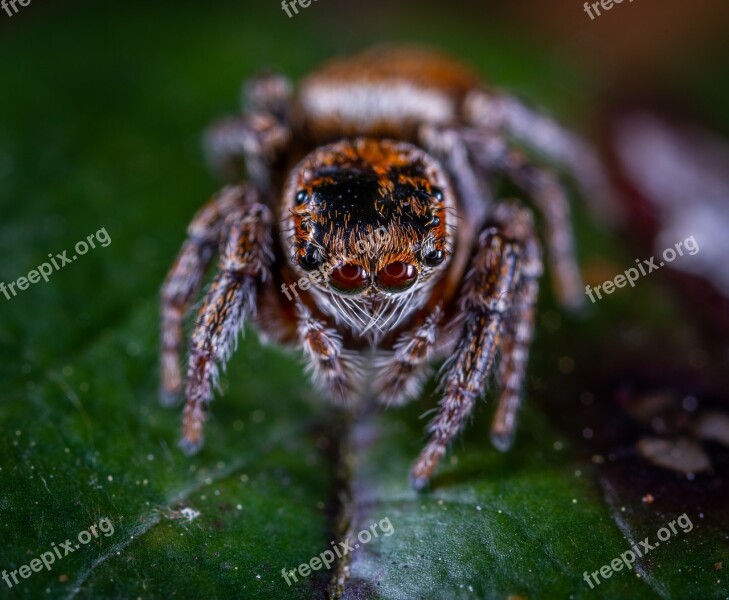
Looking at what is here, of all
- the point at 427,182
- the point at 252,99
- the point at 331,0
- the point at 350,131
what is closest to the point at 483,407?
the point at 427,182

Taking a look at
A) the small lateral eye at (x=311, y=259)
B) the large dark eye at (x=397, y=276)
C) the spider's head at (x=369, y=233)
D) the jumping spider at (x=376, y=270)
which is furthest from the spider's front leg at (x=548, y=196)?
the small lateral eye at (x=311, y=259)

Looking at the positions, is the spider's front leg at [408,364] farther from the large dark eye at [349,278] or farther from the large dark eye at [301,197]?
the large dark eye at [301,197]

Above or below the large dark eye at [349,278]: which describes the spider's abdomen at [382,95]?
above

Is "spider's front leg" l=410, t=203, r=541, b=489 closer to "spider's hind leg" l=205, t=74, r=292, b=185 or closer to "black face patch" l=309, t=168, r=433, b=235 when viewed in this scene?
"black face patch" l=309, t=168, r=433, b=235

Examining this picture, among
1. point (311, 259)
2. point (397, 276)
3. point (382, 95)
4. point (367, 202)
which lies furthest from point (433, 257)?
point (382, 95)

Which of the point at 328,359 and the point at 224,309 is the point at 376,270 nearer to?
the point at 328,359

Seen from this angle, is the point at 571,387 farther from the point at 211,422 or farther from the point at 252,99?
the point at 252,99

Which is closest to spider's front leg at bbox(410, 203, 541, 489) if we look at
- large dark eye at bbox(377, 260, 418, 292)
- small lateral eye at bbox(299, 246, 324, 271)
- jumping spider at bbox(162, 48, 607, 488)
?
jumping spider at bbox(162, 48, 607, 488)
